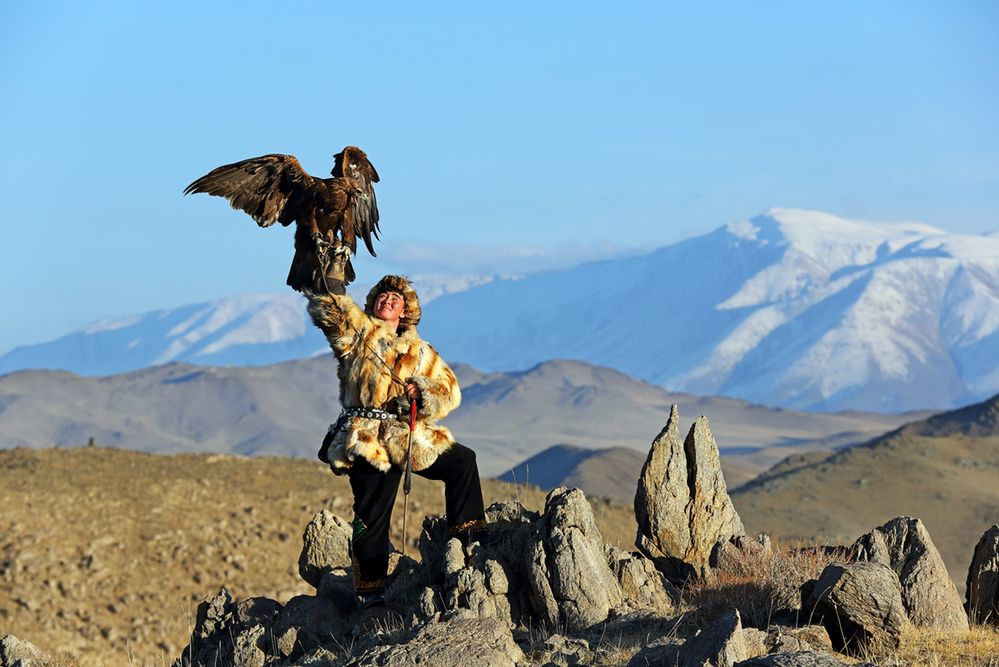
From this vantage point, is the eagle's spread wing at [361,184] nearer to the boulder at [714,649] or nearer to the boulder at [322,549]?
the boulder at [322,549]

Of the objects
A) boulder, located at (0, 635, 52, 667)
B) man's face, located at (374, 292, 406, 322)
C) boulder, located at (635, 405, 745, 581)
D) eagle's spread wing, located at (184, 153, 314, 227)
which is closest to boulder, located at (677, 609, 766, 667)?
boulder, located at (635, 405, 745, 581)

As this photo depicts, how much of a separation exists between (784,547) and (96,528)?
16.0m

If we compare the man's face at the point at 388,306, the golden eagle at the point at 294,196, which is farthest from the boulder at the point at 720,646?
the golden eagle at the point at 294,196

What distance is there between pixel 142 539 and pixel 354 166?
14.6m

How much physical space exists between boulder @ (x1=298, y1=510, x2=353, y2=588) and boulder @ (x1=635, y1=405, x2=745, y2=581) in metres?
2.33

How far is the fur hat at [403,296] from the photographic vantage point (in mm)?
10188

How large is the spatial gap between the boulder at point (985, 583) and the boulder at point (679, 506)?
1.72 m

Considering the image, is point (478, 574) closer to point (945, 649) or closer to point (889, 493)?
point (945, 649)

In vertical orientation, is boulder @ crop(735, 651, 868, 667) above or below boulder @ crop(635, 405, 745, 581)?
below

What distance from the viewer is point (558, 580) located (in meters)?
9.56

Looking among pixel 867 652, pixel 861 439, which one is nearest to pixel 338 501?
pixel 867 652

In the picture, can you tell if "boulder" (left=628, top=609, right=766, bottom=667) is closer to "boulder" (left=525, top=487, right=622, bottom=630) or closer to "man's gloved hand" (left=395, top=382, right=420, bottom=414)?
"boulder" (left=525, top=487, right=622, bottom=630)

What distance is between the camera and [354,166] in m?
11.1

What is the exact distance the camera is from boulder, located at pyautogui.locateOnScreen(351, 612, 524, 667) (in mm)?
7719
